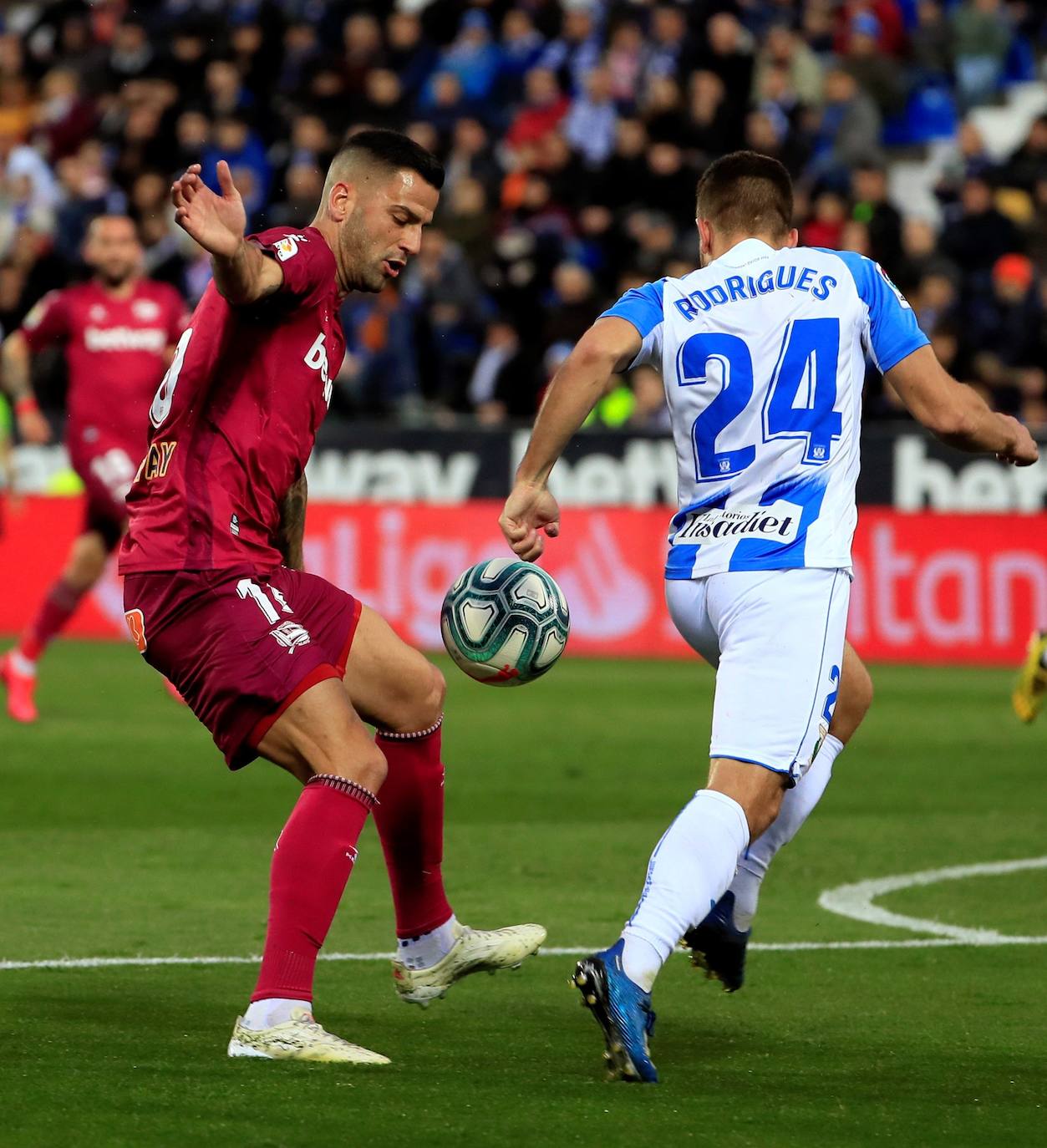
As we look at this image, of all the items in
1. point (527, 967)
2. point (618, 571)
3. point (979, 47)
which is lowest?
point (527, 967)

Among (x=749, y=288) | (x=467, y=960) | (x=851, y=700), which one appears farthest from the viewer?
(x=851, y=700)

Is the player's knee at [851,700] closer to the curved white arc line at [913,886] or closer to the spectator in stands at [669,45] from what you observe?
the curved white arc line at [913,886]

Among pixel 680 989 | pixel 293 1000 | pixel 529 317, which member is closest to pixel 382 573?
pixel 529 317

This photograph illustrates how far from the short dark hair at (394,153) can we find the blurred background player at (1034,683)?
12.5ft

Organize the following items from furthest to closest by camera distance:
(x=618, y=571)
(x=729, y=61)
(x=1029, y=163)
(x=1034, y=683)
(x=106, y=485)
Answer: (x=729, y=61)
(x=1029, y=163)
(x=618, y=571)
(x=106, y=485)
(x=1034, y=683)

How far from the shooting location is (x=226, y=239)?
16.0 feet

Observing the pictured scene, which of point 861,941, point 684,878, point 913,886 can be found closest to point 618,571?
point 913,886

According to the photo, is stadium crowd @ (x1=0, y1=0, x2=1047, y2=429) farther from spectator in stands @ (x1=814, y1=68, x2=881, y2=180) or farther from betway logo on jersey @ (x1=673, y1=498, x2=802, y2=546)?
betway logo on jersey @ (x1=673, y1=498, x2=802, y2=546)

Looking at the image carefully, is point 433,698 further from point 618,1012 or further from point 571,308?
point 571,308

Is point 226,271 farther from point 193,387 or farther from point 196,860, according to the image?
point 196,860

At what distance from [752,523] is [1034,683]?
353cm

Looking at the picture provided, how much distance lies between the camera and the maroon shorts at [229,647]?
17.2 feet

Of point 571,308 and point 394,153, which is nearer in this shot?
point 394,153

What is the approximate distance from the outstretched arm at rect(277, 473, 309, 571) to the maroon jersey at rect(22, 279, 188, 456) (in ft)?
23.6
